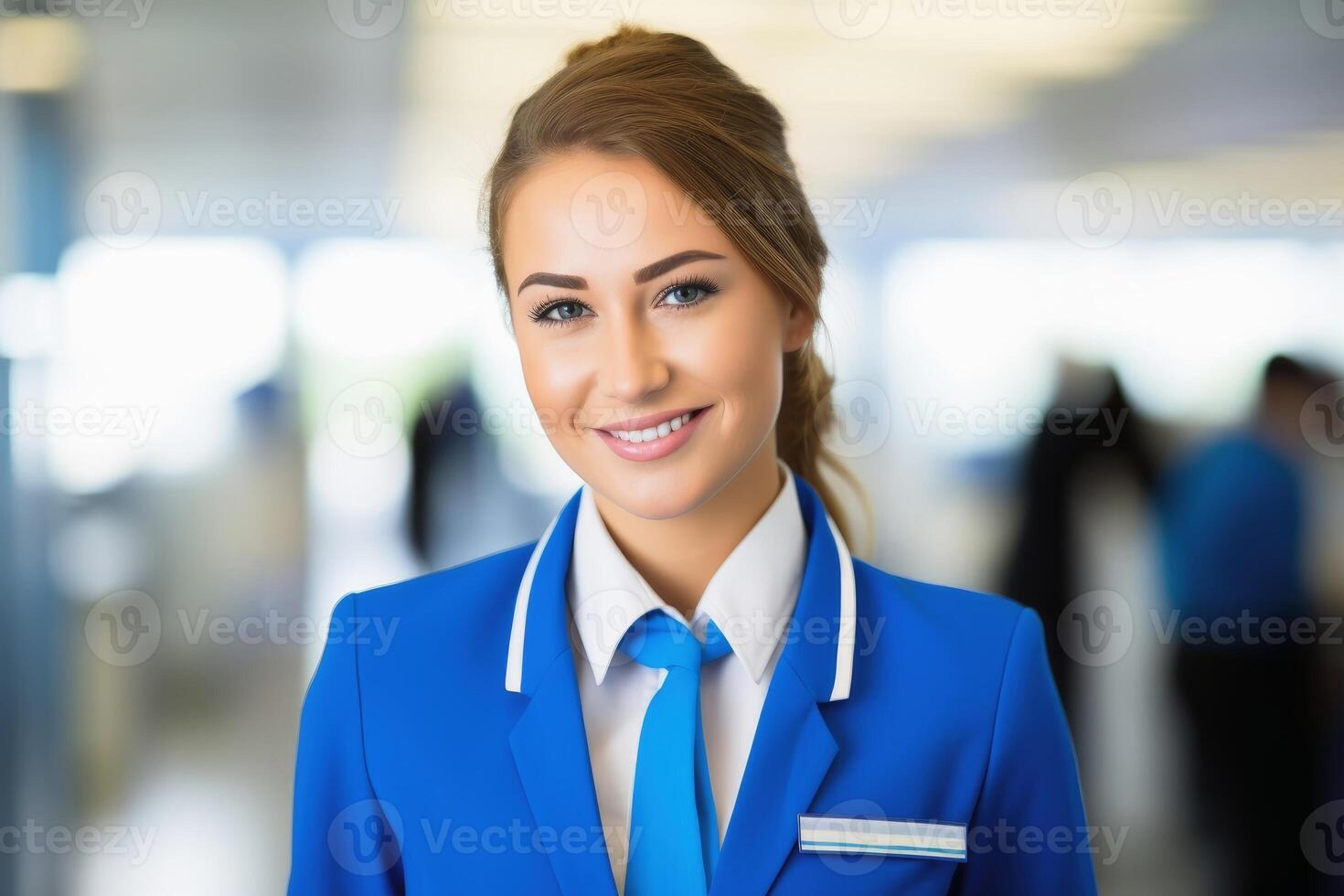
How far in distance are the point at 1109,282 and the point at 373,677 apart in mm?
2579

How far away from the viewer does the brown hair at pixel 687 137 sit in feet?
4.38

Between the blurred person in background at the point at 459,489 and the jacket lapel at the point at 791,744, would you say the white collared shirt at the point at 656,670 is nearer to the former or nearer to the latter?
the jacket lapel at the point at 791,744

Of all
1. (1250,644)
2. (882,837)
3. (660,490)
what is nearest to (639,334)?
(660,490)

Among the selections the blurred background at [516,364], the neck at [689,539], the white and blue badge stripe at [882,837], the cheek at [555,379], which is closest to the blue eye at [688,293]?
the cheek at [555,379]

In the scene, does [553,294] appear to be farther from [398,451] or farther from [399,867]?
[398,451]

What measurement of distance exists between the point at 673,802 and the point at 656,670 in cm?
16

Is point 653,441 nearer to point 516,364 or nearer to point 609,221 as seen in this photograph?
point 609,221

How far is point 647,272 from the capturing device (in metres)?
1.29

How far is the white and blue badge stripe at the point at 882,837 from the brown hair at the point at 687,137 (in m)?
0.64

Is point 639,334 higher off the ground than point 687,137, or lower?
lower

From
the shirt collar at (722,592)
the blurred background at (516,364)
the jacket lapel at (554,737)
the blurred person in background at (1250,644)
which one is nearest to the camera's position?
the jacket lapel at (554,737)

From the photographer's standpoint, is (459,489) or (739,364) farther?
(459,489)

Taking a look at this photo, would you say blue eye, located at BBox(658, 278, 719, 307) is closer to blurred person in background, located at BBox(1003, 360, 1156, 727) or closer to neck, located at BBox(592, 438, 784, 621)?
neck, located at BBox(592, 438, 784, 621)

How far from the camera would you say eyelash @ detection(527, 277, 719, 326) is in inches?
51.7
